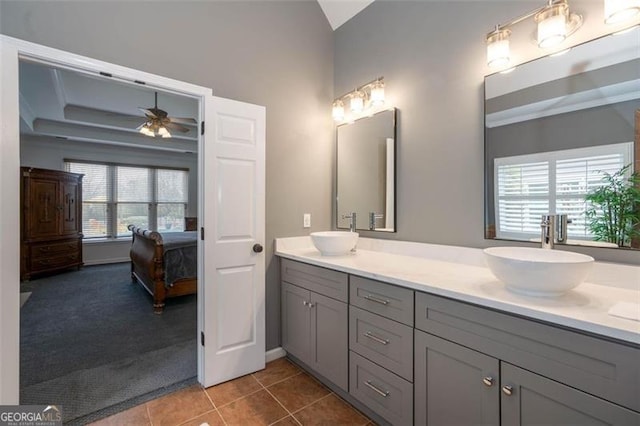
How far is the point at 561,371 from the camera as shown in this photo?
3.15 feet

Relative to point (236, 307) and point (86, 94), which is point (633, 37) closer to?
point (236, 307)

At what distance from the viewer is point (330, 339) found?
6.16ft

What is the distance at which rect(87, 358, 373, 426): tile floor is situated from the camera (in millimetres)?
1681

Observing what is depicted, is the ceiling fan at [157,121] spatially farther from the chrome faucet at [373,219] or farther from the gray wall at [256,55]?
the chrome faucet at [373,219]

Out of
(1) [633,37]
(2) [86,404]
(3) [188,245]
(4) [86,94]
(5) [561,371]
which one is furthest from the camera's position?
(4) [86,94]

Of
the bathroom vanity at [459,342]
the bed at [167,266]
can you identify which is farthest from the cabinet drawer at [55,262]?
the bathroom vanity at [459,342]

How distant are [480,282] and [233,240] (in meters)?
1.60

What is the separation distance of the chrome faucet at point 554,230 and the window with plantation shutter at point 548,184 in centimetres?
3

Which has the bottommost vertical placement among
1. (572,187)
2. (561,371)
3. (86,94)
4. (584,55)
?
(561,371)

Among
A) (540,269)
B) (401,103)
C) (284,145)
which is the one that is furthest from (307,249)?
(540,269)

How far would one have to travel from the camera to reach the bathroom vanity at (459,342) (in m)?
0.90

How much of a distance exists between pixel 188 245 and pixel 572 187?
3.76 meters

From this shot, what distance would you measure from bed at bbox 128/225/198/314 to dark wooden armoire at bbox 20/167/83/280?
2457 mm

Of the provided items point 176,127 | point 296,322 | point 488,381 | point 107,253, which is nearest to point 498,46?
point 488,381
